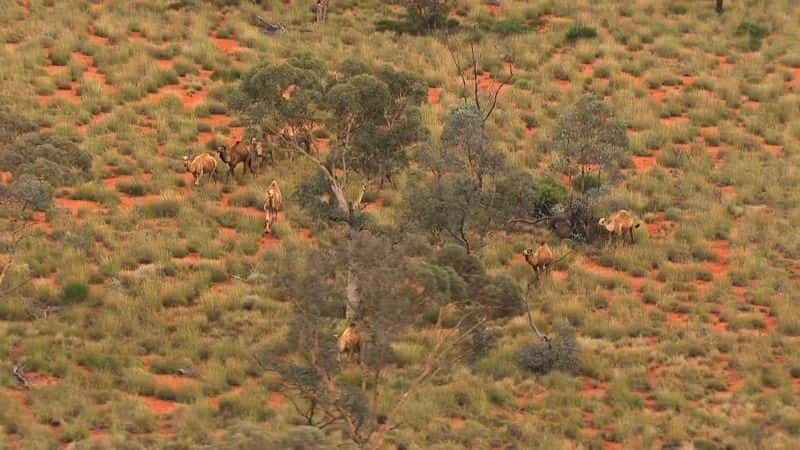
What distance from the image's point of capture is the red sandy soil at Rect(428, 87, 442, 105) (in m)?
38.8

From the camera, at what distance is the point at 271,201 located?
1210 inches

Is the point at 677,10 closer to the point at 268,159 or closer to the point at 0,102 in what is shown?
the point at 268,159

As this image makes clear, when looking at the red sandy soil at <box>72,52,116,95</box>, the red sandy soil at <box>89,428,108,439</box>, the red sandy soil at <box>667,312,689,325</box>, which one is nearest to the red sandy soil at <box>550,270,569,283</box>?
the red sandy soil at <box>667,312,689,325</box>

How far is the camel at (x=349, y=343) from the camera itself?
960 inches

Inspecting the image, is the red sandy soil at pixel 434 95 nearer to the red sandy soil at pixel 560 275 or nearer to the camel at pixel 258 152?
the camel at pixel 258 152

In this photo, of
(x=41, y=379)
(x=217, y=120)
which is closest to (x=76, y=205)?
(x=217, y=120)

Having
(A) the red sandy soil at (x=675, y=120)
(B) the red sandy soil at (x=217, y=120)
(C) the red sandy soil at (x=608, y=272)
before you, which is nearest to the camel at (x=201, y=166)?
(B) the red sandy soil at (x=217, y=120)

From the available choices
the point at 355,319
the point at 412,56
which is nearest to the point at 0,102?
the point at 412,56

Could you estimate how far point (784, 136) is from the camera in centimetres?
3738

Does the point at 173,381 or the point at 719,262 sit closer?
the point at 173,381

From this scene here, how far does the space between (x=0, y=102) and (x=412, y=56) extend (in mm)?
11442

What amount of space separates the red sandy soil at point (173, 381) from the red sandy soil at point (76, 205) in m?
7.13

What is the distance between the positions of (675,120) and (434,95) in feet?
20.2

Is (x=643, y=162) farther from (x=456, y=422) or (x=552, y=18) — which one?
(x=456, y=422)
